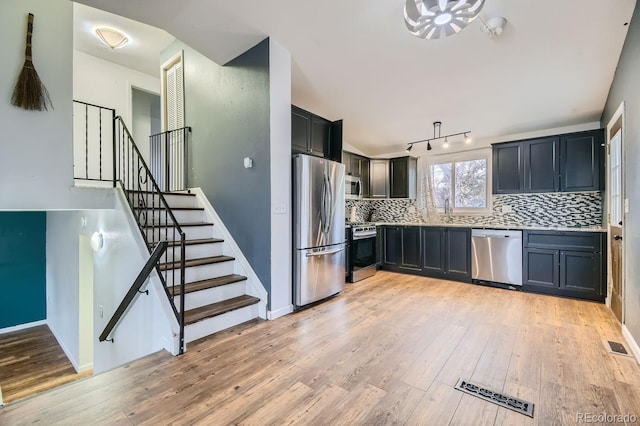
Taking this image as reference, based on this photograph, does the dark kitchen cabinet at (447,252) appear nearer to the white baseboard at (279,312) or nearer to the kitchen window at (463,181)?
the kitchen window at (463,181)

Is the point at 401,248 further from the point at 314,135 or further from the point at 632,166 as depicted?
the point at 632,166

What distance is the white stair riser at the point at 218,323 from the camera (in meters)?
2.61

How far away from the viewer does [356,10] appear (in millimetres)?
2770

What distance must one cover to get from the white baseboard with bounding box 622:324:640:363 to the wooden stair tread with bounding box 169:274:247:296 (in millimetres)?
3519

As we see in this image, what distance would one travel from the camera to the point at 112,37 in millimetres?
4305

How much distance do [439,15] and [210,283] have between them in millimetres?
3132

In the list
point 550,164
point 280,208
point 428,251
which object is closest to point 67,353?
point 280,208

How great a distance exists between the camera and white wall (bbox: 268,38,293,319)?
3193 millimetres

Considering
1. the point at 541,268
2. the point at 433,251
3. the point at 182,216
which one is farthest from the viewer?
the point at 433,251

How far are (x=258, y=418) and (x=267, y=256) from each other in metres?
1.72

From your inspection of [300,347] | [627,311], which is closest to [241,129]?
[300,347]

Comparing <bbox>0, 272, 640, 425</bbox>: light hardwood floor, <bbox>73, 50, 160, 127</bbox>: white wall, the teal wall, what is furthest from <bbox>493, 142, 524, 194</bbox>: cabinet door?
the teal wall

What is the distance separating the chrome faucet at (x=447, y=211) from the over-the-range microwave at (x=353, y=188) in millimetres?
1648
